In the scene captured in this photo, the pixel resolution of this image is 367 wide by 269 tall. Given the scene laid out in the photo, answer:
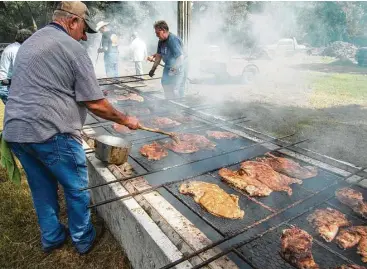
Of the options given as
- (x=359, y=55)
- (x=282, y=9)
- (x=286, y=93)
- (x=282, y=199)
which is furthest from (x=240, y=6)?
(x=282, y=199)

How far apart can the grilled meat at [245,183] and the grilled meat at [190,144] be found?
97 cm

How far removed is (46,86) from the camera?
298cm

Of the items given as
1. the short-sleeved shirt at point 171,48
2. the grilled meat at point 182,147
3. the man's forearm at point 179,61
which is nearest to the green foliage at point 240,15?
the short-sleeved shirt at point 171,48

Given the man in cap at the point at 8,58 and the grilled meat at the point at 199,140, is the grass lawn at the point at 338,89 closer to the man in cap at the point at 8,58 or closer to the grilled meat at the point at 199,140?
the grilled meat at the point at 199,140

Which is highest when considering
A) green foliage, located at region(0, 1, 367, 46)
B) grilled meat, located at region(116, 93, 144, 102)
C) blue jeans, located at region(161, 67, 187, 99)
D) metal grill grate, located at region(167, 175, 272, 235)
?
green foliage, located at region(0, 1, 367, 46)

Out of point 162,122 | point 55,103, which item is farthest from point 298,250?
point 162,122

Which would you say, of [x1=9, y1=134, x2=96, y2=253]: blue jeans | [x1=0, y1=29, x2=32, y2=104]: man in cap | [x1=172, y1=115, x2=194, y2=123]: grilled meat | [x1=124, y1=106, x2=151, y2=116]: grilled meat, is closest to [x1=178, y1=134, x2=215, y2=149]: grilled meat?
[x1=172, y1=115, x2=194, y2=123]: grilled meat

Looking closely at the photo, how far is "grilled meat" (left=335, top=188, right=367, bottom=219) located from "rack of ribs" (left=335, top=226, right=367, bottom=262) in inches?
12.9

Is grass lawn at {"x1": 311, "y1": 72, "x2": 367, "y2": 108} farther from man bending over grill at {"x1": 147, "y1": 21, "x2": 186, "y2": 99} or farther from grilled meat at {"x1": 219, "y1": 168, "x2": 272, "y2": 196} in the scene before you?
grilled meat at {"x1": 219, "y1": 168, "x2": 272, "y2": 196}

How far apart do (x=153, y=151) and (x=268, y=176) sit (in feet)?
6.21

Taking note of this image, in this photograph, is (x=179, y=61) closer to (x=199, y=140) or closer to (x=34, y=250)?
(x=199, y=140)

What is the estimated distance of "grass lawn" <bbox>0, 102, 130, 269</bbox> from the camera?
3754 millimetres

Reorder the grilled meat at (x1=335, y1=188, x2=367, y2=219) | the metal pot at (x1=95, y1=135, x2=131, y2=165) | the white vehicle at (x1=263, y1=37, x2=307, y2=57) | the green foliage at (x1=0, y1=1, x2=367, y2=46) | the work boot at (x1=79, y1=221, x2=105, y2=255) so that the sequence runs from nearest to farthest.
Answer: the grilled meat at (x1=335, y1=188, x2=367, y2=219) → the work boot at (x1=79, y1=221, x2=105, y2=255) → the metal pot at (x1=95, y1=135, x2=131, y2=165) → the green foliage at (x1=0, y1=1, x2=367, y2=46) → the white vehicle at (x1=263, y1=37, x2=307, y2=57)

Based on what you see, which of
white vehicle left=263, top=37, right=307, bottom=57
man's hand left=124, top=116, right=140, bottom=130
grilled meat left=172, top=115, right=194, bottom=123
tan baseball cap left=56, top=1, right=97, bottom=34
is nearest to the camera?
tan baseball cap left=56, top=1, right=97, bottom=34
